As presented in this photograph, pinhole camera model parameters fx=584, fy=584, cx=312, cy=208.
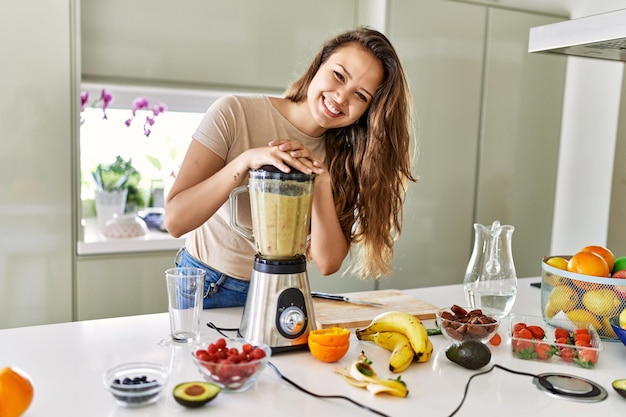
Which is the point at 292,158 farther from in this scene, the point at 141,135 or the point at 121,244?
the point at 141,135

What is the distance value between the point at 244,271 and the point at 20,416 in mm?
718

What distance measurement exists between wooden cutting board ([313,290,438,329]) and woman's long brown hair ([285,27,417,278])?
138 millimetres

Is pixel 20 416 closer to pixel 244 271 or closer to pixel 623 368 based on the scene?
pixel 244 271

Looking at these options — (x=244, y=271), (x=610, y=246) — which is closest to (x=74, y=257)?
(x=244, y=271)

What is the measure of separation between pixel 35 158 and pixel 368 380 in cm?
165

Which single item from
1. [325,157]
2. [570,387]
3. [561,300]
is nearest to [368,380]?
[570,387]

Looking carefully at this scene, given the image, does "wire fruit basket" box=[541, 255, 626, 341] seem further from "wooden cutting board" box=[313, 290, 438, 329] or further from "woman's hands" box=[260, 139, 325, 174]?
"woman's hands" box=[260, 139, 325, 174]

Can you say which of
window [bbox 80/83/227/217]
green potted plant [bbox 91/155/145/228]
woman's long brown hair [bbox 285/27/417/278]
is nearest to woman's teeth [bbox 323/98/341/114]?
woman's long brown hair [bbox 285/27/417/278]

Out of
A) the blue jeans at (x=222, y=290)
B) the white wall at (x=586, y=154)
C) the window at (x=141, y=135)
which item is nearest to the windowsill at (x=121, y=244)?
the window at (x=141, y=135)

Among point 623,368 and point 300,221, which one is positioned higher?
point 300,221

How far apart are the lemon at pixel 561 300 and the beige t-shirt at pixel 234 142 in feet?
2.28

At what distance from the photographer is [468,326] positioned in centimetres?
108

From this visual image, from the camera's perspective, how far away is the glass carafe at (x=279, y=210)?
106cm

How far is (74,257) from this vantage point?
7.17 ft
